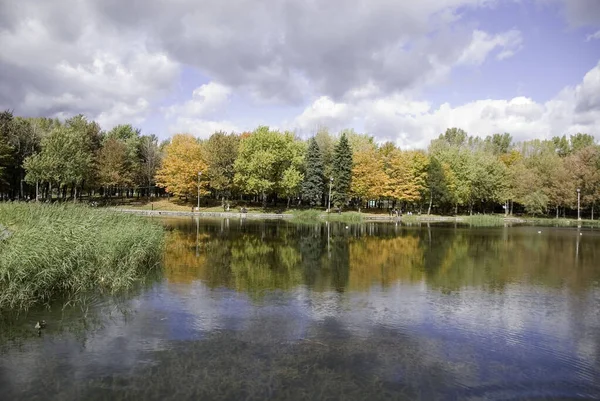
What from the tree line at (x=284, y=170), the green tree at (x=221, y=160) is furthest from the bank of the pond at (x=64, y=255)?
the green tree at (x=221, y=160)

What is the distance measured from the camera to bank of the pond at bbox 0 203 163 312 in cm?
1216

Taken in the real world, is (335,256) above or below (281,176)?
below

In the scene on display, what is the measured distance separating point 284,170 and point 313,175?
4.66 meters

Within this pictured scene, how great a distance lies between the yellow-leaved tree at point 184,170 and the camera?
67625 millimetres

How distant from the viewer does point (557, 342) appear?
35.6 feet

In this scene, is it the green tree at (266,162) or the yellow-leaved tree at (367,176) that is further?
the yellow-leaved tree at (367,176)

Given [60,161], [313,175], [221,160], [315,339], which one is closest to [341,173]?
[313,175]

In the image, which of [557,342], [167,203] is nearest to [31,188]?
[167,203]

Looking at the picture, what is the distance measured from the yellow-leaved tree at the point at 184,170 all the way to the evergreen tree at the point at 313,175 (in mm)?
15662

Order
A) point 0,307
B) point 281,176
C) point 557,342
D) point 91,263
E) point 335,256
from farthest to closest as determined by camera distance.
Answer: point 281,176 < point 335,256 < point 91,263 < point 0,307 < point 557,342

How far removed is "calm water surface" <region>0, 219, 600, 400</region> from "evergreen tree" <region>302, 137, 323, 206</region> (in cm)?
4828

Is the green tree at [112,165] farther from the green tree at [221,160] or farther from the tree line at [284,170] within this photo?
the green tree at [221,160]

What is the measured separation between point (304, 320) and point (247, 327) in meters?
1.62

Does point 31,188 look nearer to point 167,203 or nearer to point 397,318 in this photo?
point 167,203
